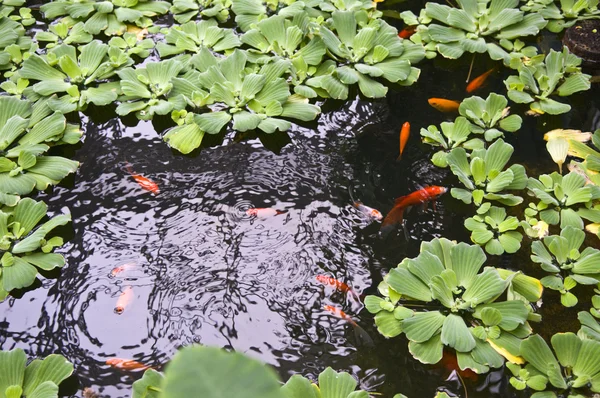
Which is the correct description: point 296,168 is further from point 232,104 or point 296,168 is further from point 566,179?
point 566,179

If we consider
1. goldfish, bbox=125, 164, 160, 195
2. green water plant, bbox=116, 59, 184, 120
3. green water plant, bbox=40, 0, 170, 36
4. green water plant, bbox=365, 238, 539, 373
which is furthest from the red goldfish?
green water plant, bbox=40, 0, 170, 36

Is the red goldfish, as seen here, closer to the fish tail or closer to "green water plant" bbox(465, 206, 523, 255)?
"green water plant" bbox(465, 206, 523, 255)

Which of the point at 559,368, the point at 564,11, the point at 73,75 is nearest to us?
the point at 559,368

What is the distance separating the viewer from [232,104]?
8.14ft

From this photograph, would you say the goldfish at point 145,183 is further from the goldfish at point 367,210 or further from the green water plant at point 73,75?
the goldfish at point 367,210

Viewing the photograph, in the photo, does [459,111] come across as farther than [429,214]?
Yes

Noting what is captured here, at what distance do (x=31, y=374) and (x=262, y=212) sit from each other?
3.19ft

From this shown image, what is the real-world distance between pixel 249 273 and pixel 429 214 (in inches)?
30.0

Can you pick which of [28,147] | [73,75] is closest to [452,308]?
[28,147]

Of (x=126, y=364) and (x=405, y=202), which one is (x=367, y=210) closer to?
(x=405, y=202)

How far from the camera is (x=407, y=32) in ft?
9.89

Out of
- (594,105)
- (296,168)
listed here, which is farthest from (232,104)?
(594,105)

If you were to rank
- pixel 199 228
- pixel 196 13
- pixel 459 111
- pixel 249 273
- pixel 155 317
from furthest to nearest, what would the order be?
pixel 196 13, pixel 459 111, pixel 199 228, pixel 249 273, pixel 155 317

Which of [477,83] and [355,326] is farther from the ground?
[477,83]
